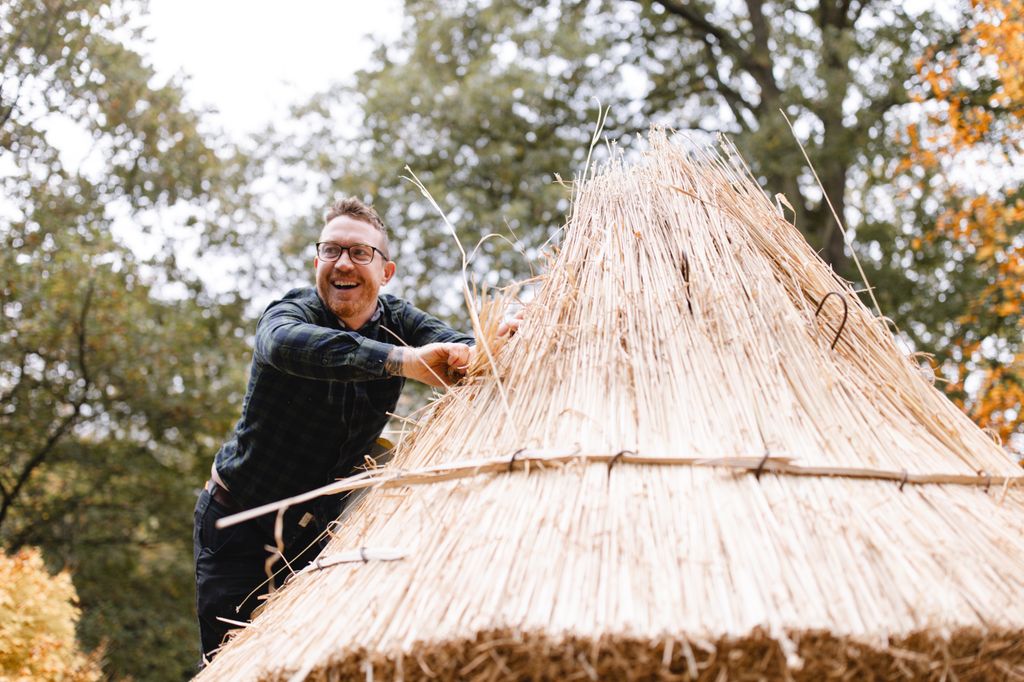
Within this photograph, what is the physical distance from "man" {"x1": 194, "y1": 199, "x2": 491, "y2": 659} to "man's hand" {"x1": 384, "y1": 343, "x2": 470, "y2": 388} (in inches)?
11.1

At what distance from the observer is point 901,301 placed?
9508 mm

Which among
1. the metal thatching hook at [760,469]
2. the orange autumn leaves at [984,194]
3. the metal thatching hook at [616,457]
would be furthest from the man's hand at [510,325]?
the orange autumn leaves at [984,194]

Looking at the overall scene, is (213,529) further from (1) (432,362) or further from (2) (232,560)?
(1) (432,362)

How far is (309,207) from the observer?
938cm

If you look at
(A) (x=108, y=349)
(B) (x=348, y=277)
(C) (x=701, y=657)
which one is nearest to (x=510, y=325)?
(B) (x=348, y=277)

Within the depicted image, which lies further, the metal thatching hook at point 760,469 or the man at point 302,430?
the man at point 302,430

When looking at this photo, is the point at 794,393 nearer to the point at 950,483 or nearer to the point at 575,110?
the point at 950,483

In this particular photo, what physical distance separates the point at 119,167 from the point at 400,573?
8687mm

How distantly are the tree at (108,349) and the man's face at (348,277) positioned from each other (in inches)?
240

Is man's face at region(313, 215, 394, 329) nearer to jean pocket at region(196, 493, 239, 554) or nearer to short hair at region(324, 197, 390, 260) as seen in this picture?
short hair at region(324, 197, 390, 260)

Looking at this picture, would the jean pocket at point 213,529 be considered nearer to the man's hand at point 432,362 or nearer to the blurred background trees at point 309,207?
the man's hand at point 432,362

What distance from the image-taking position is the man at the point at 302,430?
2666mm

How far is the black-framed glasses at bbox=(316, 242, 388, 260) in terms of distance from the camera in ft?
8.98

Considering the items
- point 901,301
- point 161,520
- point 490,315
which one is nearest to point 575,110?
point 901,301
